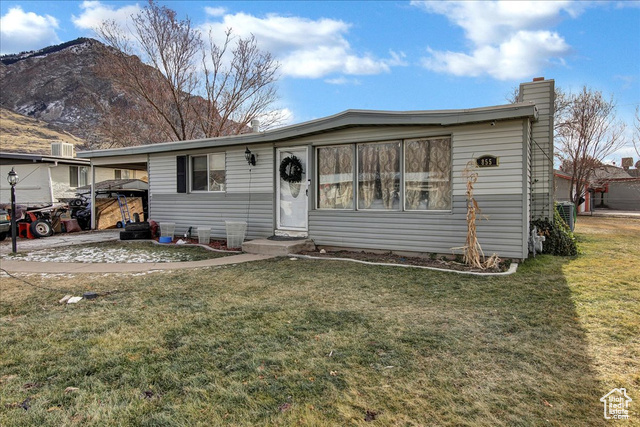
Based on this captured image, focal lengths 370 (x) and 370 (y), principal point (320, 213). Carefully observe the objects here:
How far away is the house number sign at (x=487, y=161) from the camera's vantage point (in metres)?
6.07

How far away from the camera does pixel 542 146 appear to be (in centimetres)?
704

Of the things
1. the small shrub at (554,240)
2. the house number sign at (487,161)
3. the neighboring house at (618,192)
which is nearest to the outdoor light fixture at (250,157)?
the house number sign at (487,161)

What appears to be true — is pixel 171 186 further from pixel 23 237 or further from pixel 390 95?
pixel 390 95

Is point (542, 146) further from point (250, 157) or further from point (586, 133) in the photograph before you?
point (586, 133)

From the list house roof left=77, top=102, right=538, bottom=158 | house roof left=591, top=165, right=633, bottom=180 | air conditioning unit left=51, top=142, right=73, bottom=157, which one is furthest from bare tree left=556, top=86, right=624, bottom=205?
air conditioning unit left=51, top=142, right=73, bottom=157

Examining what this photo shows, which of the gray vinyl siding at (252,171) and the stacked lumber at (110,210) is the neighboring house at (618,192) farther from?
the stacked lumber at (110,210)

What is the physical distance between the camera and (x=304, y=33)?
45.7 feet

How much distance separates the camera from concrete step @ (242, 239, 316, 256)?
7266 mm

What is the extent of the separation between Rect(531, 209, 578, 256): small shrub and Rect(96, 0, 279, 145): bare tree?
52.3 feet

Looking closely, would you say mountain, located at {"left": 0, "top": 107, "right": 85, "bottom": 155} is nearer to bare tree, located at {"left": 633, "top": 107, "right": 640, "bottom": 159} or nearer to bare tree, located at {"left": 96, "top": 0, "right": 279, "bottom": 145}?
bare tree, located at {"left": 96, "top": 0, "right": 279, "bottom": 145}

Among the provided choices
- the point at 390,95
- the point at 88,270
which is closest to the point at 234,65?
the point at 390,95

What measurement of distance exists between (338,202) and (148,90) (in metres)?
14.6

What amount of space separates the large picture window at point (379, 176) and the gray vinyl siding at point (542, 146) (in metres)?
2.62

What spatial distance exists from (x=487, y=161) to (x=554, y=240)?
2.38m
